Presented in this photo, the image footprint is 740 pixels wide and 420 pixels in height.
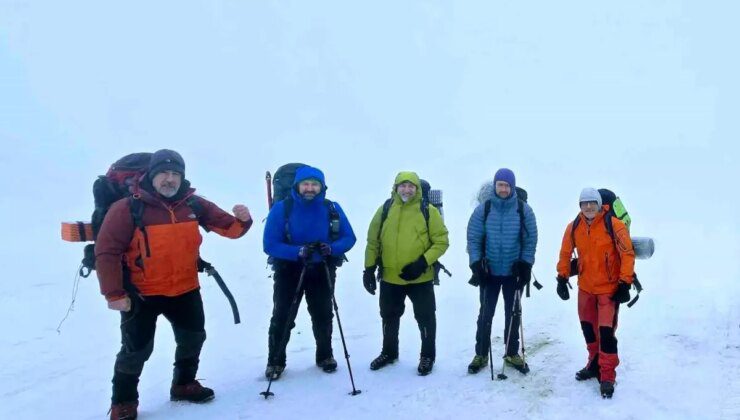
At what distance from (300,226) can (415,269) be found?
1.53m

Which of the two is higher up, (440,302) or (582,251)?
(582,251)

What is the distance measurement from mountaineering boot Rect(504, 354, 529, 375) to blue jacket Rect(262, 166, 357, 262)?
2473 mm

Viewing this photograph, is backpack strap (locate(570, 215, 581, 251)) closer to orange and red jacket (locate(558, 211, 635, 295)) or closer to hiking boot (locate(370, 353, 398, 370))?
orange and red jacket (locate(558, 211, 635, 295))

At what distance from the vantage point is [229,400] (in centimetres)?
581

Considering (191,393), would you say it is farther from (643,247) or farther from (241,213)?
(643,247)

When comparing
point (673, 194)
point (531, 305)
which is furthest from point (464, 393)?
point (673, 194)

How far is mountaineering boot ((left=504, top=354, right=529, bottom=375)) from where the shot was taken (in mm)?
6285

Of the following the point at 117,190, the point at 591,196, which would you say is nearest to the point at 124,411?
the point at 117,190

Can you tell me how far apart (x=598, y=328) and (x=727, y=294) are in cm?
530

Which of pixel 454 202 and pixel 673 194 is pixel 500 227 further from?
pixel 673 194

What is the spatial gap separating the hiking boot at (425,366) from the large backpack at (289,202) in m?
1.63

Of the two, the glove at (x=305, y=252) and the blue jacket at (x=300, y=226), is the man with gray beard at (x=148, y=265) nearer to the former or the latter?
the blue jacket at (x=300, y=226)

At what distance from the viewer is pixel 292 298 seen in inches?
253

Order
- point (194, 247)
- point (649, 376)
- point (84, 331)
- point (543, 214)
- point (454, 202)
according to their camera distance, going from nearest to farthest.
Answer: point (194, 247) < point (649, 376) < point (84, 331) < point (543, 214) < point (454, 202)
